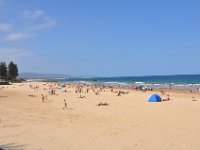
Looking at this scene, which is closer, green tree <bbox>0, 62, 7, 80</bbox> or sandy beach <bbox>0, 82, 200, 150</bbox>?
sandy beach <bbox>0, 82, 200, 150</bbox>

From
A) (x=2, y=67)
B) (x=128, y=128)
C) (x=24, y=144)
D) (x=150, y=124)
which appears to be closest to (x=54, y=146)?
(x=24, y=144)

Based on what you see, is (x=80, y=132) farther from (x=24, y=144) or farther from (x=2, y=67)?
(x=2, y=67)

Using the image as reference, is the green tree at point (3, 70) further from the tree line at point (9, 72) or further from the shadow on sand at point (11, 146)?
the shadow on sand at point (11, 146)

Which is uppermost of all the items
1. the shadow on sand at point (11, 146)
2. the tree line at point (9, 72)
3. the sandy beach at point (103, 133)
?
the tree line at point (9, 72)

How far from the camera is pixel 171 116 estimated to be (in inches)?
850

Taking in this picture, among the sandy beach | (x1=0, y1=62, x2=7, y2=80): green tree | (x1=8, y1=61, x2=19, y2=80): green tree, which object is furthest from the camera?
(x1=8, y1=61, x2=19, y2=80): green tree

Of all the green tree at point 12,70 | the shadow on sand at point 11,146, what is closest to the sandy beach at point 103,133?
the shadow on sand at point 11,146

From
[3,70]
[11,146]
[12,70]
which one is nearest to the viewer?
[11,146]

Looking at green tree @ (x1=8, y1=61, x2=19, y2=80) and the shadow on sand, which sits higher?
green tree @ (x1=8, y1=61, x2=19, y2=80)

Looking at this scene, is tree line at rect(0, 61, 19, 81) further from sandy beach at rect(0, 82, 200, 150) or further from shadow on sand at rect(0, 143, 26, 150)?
shadow on sand at rect(0, 143, 26, 150)

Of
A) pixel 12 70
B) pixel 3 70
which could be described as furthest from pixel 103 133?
pixel 12 70

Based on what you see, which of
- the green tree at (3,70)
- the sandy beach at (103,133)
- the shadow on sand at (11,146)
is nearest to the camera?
the shadow on sand at (11,146)

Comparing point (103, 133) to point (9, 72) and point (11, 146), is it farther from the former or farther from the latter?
point (9, 72)

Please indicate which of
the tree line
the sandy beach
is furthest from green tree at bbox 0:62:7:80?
the sandy beach
